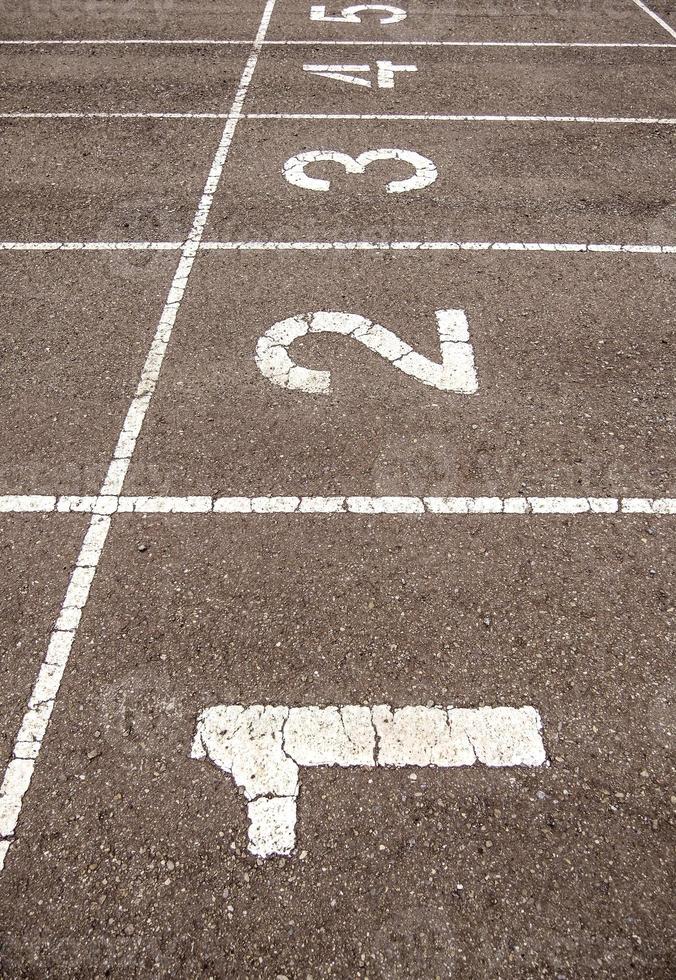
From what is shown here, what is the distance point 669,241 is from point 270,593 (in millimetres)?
5368

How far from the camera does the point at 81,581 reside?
4.39m

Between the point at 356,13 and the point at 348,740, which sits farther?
the point at 356,13

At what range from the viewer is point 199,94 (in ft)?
31.5

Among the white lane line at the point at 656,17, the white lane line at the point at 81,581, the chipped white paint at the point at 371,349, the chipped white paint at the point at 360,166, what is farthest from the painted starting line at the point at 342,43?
the chipped white paint at the point at 371,349

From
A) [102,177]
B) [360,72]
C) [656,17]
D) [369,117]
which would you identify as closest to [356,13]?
[360,72]

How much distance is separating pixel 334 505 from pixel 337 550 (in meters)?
0.37

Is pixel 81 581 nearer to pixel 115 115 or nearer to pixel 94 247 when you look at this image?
pixel 94 247

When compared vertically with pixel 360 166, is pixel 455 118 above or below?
above

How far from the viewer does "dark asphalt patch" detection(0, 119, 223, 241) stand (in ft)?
23.8

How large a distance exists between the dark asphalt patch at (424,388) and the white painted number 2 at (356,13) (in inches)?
282

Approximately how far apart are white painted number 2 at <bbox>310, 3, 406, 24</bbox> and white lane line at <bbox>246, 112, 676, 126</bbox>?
3.74 meters

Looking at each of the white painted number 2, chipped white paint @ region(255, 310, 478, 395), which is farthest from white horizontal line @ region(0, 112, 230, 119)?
chipped white paint @ region(255, 310, 478, 395)

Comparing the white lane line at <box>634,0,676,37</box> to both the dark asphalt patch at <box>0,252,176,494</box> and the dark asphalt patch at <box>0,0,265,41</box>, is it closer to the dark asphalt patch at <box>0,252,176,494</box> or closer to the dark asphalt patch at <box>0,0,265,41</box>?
the dark asphalt patch at <box>0,0,265,41</box>

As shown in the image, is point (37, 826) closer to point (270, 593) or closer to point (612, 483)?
point (270, 593)
